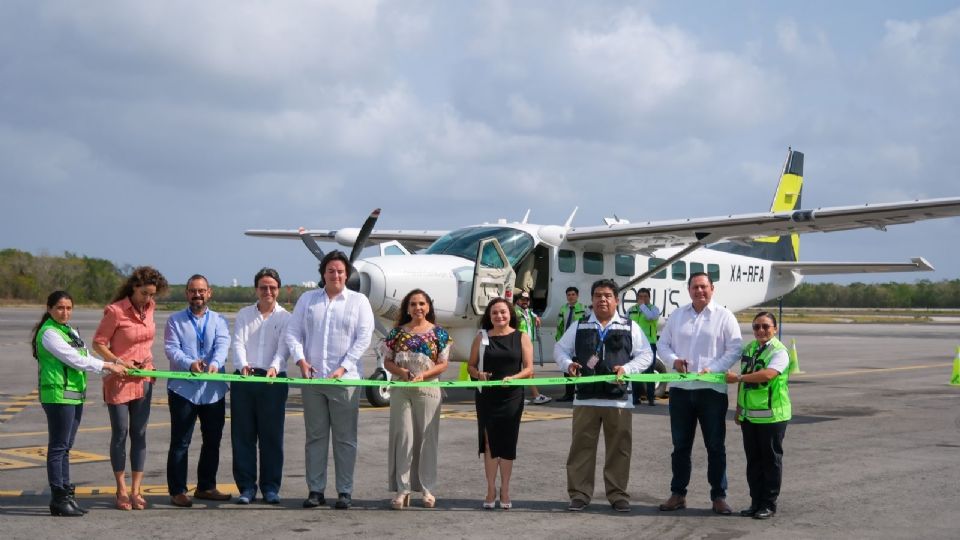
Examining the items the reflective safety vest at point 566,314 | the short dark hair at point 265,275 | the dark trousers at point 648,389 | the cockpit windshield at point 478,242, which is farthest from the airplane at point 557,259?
the short dark hair at point 265,275

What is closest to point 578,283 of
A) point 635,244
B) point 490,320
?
point 635,244

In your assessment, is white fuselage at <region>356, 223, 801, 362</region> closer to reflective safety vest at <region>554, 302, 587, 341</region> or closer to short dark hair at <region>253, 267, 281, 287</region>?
reflective safety vest at <region>554, 302, 587, 341</region>

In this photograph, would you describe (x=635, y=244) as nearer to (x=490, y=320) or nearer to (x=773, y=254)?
(x=773, y=254)

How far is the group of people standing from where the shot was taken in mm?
7250

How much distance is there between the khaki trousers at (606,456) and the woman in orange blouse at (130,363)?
332 cm

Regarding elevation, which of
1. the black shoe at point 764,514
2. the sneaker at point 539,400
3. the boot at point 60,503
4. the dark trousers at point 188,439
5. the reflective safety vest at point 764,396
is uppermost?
the reflective safety vest at point 764,396

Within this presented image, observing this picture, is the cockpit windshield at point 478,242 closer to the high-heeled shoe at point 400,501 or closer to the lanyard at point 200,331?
the lanyard at point 200,331

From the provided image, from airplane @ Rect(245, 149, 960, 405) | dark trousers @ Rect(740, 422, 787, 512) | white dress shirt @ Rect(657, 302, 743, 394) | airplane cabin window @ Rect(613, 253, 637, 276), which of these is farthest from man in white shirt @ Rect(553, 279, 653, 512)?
airplane cabin window @ Rect(613, 253, 637, 276)

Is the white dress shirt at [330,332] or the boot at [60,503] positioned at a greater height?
the white dress shirt at [330,332]

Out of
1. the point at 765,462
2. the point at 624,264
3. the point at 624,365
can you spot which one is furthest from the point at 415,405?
the point at 624,264

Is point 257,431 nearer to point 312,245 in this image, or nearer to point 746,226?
point 312,245

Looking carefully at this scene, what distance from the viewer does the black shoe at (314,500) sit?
7.37 metres

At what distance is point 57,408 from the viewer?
22.6ft

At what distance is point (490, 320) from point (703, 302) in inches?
67.5
